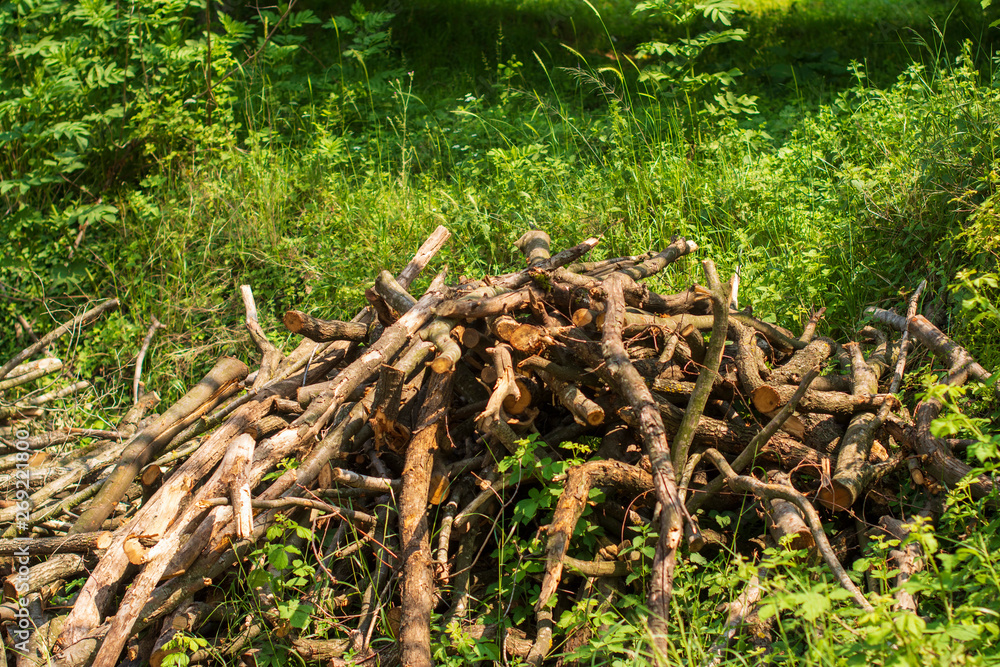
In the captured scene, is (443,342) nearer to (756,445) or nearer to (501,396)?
(501,396)

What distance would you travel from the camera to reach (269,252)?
19.5 ft

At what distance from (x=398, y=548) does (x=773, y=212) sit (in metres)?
3.44

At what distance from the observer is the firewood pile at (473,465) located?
2801 mm

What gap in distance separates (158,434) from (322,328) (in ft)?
3.35

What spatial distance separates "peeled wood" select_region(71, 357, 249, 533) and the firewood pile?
18 mm

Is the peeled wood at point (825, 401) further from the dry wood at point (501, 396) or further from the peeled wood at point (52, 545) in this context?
the peeled wood at point (52, 545)

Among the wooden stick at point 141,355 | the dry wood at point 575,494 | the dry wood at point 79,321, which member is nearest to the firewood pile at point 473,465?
the dry wood at point 575,494

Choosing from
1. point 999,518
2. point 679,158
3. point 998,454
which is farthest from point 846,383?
point 679,158

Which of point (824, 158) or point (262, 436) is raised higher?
point (824, 158)

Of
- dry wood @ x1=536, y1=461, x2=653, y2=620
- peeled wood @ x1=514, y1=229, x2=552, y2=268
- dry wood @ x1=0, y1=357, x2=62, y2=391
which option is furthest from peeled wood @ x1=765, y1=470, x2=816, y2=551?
dry wood @ x1=0, y1=357, x2=62, y2=391

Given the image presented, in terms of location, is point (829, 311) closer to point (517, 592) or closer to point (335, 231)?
point (517, 592)

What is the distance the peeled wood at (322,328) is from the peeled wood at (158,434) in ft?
2.47

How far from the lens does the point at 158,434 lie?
12.2 ft

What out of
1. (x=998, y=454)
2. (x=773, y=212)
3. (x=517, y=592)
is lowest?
(x=517, y=592)
